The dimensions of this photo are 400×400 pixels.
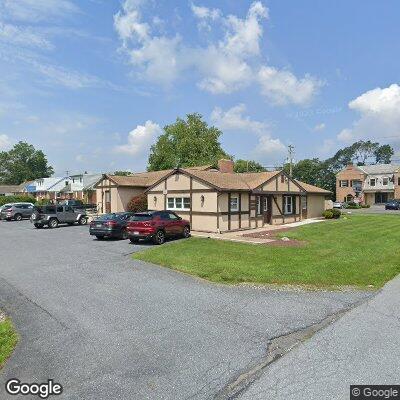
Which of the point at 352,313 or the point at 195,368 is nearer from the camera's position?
the point at 195,368

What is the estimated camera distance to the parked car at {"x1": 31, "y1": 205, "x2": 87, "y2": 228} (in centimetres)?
2942

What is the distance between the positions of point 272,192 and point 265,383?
24795mm

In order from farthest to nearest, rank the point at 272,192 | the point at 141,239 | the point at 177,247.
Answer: the point at 272,192, the point at 141,239, the point at 177,247

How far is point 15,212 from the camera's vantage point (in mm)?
38719

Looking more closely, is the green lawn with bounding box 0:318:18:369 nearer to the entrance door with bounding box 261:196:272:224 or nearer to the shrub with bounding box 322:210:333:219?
the entrance door with bounding box 261:196:272:224

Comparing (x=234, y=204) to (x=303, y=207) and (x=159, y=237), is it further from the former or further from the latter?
(x=303, y=207)

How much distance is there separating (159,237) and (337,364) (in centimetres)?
1502

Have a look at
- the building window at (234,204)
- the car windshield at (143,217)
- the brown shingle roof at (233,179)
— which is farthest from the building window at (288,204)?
the car windshield at (143,217)

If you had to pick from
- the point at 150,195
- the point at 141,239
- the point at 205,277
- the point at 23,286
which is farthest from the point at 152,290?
the point at 150,195

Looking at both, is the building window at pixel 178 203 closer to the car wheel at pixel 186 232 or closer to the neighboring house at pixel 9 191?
the car wheel at pixel 186 232

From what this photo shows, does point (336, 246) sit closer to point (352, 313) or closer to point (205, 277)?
point (205, 277)

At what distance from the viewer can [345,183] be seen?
76.6 m

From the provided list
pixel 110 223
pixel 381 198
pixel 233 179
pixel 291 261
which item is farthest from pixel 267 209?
pixel 381 198

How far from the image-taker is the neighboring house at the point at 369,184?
233ft
